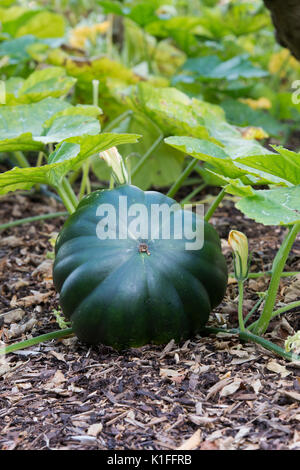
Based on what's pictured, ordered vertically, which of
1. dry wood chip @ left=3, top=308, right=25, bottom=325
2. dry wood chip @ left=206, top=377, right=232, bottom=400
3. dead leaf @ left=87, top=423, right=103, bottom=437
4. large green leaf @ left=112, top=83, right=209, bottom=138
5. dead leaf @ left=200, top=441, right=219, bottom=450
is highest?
large green leaf @ left=112, top=83, right=209, bottom=138

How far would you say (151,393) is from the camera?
1453 millimetres

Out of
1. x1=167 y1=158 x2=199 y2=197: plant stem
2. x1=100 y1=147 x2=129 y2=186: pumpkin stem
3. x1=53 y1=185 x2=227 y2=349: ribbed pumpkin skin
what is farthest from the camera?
x1=167 y1=158 x2=199 y2=197: plant stem

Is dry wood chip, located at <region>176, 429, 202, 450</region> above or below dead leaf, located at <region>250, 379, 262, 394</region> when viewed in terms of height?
above

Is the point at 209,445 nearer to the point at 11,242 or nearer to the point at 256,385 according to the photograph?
the point at 256,385

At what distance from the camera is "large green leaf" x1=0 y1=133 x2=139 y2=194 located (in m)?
1.71

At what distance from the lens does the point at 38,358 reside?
1.69 metres

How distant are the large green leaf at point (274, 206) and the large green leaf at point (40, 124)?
644 mm

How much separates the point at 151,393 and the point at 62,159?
29.1 inches

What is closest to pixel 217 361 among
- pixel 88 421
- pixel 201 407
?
pixel 201 407

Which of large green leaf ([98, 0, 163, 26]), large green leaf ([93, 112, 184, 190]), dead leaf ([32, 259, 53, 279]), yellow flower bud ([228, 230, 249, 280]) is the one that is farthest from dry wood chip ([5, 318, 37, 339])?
large green leaf ([98, 0, 163, 26])

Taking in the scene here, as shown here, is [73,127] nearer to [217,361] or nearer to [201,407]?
[217,361]

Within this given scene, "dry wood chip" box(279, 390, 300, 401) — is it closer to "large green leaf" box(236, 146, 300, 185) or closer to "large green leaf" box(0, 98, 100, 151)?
"large green leaf" box(236, 146, 300, 185)

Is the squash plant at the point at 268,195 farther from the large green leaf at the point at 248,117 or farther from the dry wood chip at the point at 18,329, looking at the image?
the large green leaf at the point at 248,117
